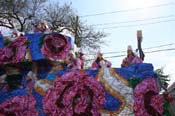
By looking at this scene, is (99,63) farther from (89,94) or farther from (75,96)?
(75,96)

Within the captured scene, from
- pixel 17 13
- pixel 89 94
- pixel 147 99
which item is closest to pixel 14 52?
pixel 89 94

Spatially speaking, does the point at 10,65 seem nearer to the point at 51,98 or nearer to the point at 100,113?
the point at 51,98

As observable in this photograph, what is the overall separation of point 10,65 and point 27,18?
1828 cm

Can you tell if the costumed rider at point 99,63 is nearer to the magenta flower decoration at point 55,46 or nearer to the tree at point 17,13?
the magenta flower decoration at point 55,46

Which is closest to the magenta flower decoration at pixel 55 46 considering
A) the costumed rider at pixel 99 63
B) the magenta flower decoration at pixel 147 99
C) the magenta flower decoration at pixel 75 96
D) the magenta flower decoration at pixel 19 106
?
the costumed rider at pixel 99 63

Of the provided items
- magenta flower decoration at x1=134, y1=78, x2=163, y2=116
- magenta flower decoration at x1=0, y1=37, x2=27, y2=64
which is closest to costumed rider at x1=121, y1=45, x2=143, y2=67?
magenta flower decoration at x1=134, y1=78, x2=163, y2=116

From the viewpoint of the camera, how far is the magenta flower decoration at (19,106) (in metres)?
10.5

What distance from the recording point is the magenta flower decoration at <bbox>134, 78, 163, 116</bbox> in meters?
10.7

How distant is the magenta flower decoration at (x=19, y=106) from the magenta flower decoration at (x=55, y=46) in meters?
1.52

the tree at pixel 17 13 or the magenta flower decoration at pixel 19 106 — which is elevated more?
the tree at pixel 17 13

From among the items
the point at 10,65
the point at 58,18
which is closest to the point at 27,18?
the point at 58,18

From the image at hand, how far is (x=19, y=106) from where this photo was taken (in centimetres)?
1060

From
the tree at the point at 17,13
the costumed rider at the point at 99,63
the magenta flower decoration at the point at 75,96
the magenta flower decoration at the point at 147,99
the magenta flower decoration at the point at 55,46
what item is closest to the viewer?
the magenta flower decoration at the point at 75,96

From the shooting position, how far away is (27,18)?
29828mm
